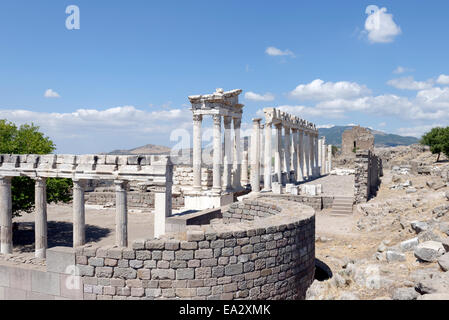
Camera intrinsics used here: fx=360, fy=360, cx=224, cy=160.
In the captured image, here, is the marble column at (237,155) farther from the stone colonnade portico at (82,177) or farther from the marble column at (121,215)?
the marble column at (121,215)

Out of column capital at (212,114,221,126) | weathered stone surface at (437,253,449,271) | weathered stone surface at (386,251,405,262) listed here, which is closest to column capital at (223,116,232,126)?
column capital at (212,114,221,126)

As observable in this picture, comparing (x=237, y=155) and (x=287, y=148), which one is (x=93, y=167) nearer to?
(x=237, y=155)

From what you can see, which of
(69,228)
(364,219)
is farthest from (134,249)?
(69,228)

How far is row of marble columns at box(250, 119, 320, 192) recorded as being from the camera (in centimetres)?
2588

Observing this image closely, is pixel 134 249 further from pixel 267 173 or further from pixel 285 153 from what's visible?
pixel 285 153

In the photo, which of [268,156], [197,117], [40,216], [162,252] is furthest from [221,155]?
[162,252]

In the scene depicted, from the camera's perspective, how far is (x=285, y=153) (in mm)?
31516

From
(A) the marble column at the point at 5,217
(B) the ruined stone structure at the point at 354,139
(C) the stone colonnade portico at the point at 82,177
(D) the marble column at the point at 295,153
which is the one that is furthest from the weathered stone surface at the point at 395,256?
(B) the ruined stone structure at the point at 354,139

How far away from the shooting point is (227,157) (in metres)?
25.7

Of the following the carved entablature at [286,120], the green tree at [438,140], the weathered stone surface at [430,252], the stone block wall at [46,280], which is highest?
the carved entablature at [286,120]

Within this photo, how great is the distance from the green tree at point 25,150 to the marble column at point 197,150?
26.2 ft

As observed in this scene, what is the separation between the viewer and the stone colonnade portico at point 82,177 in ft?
42.1

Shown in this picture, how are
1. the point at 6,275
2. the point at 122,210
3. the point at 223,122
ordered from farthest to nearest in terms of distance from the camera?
the point at 223,122 < the point at 122,210 < the point at 6,275
